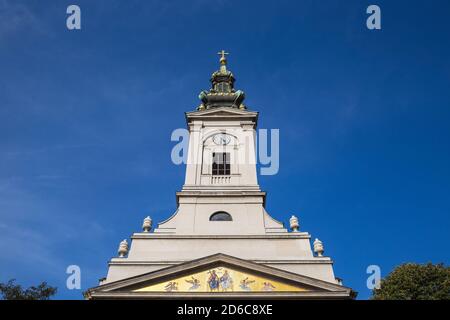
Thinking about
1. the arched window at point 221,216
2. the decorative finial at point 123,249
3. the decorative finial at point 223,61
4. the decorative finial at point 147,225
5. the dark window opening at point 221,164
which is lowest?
the decorative finial at point 123,249

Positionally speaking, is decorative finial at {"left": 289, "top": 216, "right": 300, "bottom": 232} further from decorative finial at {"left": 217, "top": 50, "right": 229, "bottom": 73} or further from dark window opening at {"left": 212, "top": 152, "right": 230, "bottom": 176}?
decorative finial at {"left": 217, "top": 50, "right": 229, "bottom": 73}

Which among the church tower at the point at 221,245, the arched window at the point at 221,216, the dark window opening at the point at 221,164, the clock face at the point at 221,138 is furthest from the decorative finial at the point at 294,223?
the clock face at the point at 221,138

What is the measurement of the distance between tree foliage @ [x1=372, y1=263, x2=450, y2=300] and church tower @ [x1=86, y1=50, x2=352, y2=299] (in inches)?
332

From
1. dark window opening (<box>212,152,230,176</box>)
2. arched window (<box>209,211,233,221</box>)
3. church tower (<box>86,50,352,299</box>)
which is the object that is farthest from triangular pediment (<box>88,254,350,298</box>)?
dark window opening (<box>212,152,230,176</box>)

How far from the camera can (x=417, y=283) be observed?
26703mm

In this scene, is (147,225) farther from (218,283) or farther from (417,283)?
(417,283)

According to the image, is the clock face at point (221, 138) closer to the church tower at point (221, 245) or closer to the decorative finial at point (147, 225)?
the church tower at point (221, 245)

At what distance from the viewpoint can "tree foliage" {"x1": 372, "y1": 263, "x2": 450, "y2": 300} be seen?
2603 centimetres

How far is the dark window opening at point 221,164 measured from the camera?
26.2 metres

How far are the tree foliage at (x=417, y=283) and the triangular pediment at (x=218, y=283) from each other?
31.0 feet

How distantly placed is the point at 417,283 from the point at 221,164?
13381 millimetres

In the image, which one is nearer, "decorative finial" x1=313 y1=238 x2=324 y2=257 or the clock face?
"decorative finial" x1=313 y1=238 x2=324 y2=257
